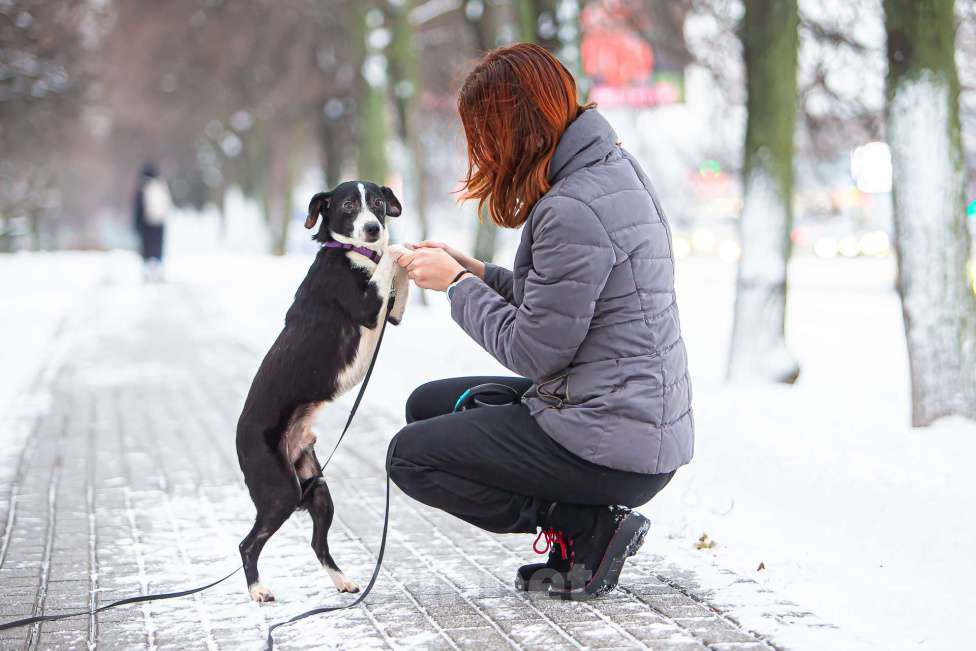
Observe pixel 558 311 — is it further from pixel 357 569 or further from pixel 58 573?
pixel 58 573

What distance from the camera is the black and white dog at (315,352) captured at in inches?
175

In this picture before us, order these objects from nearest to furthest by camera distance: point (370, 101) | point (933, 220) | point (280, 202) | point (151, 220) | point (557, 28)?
1. point (933, 220)
2. point (557, 28)
3. point (370, 101)
4. point (151, 220)
5. point (280, 202)

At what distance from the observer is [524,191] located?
14.2 ft

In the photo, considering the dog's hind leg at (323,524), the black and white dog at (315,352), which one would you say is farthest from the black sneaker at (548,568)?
the black and white dog at (315,352)

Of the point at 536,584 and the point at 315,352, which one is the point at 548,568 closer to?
the point at 536,584

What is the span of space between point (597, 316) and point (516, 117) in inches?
29.4

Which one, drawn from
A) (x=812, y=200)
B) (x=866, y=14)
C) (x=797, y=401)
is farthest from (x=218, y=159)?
(x=797, y=401)

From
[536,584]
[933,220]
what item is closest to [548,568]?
[536,584]

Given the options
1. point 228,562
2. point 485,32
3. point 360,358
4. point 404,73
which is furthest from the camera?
point 404,73

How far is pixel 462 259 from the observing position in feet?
15.5

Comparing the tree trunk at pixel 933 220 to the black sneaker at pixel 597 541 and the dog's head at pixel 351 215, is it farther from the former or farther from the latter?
the dog's head at pixel 351 215

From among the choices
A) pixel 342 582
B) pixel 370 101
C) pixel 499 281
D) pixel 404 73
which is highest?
pixel 404 73

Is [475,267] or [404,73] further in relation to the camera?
[404,73]

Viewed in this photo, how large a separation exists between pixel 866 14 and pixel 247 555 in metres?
9.35
